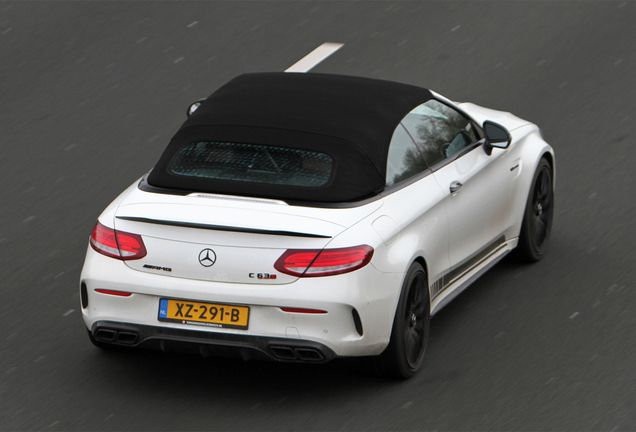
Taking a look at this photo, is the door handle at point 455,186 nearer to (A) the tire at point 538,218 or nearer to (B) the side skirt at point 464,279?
(B) the side skirt at point 464,279

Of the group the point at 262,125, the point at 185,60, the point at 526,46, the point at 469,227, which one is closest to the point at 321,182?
the point at 262,125

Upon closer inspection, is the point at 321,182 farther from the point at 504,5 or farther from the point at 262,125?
the point at 504,5

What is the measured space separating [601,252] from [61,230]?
4.18 metres

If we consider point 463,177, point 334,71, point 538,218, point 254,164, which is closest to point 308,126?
point 254,164

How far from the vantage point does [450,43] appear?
43.2ft

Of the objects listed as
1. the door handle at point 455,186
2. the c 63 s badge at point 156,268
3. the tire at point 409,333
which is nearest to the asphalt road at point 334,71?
the tire at point 409,333

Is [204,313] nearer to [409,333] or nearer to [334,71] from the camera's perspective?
[409,333]

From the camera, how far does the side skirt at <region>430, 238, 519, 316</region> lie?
22.4ft

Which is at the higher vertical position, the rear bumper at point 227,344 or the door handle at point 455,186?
the rear bumper at point 227,344

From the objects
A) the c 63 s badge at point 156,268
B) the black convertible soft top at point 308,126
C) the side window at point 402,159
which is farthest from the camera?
the side window at point 402,159

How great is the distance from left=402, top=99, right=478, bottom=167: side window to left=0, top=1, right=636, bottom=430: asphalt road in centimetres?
113

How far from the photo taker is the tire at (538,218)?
26.9ft

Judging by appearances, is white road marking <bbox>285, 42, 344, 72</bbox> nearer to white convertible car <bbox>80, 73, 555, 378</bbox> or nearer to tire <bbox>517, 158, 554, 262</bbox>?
tire <bbox>517, 158, 554, 262</bbox>

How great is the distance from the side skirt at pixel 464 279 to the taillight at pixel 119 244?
1.81 m
